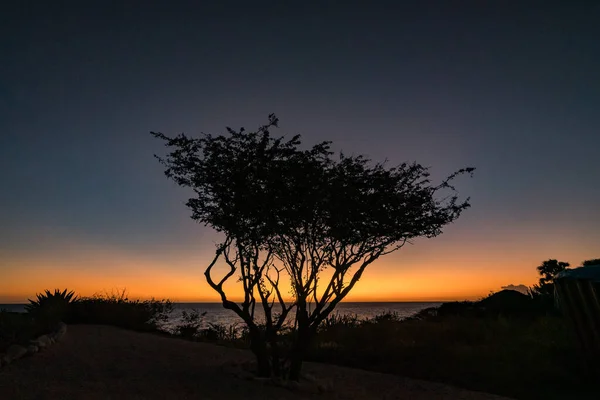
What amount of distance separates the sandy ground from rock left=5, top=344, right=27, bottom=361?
0.19 m

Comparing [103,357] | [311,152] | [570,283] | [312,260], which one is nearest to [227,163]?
[311,152]

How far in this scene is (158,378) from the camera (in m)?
11.1

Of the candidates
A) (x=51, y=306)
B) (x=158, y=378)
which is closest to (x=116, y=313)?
(x=51, y=306)

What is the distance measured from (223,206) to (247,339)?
34.8 feet

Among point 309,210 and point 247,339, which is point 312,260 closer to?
point 309,210

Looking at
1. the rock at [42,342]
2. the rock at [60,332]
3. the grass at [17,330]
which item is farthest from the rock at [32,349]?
the rock at [60,332]

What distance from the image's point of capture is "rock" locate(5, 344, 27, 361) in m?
11.9

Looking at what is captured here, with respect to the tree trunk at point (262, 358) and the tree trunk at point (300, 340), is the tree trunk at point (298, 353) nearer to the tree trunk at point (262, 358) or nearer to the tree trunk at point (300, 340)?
the tree trunk at point (300, 340)

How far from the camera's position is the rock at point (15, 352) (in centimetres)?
1188

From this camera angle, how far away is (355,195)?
11000 mm

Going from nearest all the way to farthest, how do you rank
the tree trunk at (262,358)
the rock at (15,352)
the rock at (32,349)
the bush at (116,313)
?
1. the tree trunk at (262,358)
2. the rock at (15,352)
3. the rock at (32,349)
4. the bush at (116,313)

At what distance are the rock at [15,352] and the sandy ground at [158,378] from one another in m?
0.19

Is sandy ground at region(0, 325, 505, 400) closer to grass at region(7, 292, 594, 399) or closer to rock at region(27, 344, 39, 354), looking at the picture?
rock at region(27, 344, 39, 354)

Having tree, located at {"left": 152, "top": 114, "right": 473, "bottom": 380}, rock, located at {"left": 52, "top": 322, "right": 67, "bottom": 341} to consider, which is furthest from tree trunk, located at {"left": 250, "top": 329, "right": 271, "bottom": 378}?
rock, located at {"left": 52, "top": 322, "right": 67, "bottom": 341}
